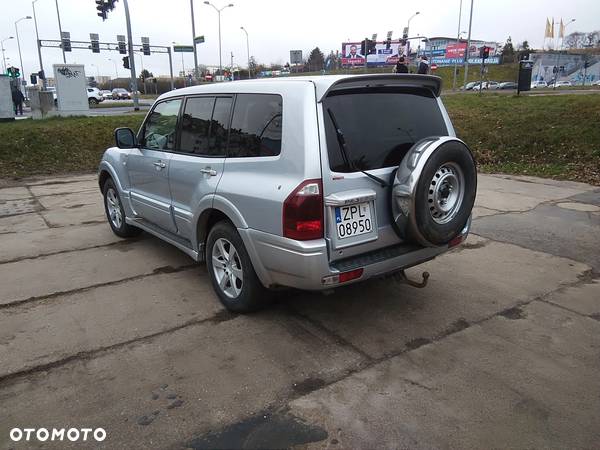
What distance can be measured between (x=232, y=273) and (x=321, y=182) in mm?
1258

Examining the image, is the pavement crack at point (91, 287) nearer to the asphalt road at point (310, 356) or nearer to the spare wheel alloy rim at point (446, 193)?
the asphalt road at point (310, 356)

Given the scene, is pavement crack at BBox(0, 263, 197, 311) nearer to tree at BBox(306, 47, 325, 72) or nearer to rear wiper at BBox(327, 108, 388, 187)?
rear wiper at BBox(327, 108, 388, 187)

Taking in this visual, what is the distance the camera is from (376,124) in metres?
3.51

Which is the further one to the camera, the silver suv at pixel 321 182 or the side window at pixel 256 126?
the side window at pixel 256 126

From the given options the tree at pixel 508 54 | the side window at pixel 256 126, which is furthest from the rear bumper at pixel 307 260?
the tree at pixel 508 54

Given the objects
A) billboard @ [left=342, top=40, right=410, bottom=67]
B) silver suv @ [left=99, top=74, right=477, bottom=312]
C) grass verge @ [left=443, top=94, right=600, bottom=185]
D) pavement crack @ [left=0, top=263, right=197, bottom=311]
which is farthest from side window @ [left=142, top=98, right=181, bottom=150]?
billboard @ [left=342, top=40, right=410, bottom=67]

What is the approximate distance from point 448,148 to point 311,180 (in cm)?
107

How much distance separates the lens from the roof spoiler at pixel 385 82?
10.9 feet

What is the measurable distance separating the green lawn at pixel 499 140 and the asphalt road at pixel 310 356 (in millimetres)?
5756

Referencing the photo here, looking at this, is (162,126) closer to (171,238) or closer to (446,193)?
(171,238)

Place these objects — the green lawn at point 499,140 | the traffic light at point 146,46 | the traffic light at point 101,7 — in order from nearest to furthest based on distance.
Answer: the green lawn at point 499,140 < the traffic light at point 101,7 < the traffic light at point 146,46

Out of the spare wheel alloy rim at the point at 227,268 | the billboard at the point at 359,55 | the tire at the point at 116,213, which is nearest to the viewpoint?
the spare wheel alloy rim at the point at 227,268

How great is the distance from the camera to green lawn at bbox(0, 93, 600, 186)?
1068cm

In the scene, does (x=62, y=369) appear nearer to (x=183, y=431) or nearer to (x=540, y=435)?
(x=183, y=431)
